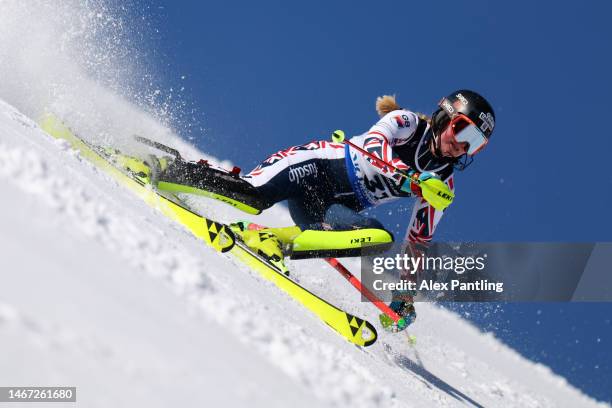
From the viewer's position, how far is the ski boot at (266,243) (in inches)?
188

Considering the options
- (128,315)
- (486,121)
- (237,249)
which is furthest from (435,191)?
(128,315)

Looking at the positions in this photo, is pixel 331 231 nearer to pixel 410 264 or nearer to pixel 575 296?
pixel 410 264

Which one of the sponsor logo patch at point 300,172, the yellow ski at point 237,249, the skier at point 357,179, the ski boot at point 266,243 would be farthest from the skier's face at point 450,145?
the yellow ski at point 237,249

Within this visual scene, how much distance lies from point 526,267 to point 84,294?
589cm

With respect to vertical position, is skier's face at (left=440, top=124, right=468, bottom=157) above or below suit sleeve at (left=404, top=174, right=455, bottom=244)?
above

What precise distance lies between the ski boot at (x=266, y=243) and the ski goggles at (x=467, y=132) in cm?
157

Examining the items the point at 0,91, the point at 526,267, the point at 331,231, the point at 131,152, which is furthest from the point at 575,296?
the point at 0,91

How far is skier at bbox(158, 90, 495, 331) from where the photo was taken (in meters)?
4.96

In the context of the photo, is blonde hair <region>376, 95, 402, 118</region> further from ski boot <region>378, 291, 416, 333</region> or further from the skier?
ski boot <region>378, 291, 416, 333</region>

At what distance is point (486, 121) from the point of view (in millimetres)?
5062

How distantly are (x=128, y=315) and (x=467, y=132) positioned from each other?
371 cm

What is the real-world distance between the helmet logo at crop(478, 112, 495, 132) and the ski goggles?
0.04m

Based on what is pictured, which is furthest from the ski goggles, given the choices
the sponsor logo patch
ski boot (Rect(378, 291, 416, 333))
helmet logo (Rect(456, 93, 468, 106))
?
ski boot (Rect(378, 291, 416, 333))

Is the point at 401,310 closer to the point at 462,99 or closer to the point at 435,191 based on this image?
the point at 435,191
